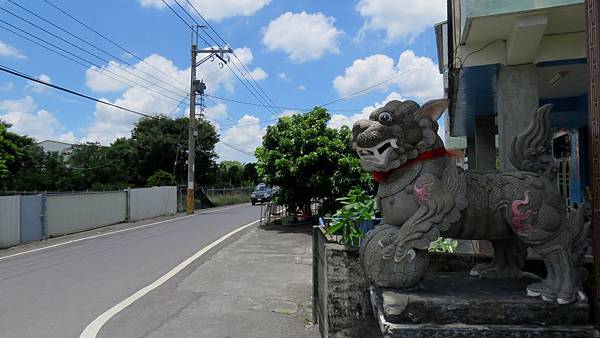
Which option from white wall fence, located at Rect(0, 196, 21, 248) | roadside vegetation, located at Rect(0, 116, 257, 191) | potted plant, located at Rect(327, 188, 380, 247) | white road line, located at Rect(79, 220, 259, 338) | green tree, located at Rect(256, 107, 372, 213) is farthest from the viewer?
roadside vegetation, located at Rect(0, 116, 257, 191)

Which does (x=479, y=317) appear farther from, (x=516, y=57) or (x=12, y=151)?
(x=12, y=151)

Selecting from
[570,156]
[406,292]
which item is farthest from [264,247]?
[406,292]

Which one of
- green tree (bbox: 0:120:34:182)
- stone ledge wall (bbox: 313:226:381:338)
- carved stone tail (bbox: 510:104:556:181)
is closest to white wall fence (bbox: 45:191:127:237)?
green tree (bbox: 0:120:34:182)

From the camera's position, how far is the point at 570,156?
11.2 m

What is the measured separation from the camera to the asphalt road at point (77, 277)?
589cm

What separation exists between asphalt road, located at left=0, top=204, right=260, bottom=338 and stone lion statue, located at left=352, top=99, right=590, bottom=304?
4289 mm

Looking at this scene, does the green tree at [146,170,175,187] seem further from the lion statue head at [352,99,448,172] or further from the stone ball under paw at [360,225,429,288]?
the stone ball under paw at [360,225,429,288]

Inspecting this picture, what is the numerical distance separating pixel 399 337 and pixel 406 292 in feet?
1.06

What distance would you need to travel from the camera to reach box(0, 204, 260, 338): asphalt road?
5.89 meters

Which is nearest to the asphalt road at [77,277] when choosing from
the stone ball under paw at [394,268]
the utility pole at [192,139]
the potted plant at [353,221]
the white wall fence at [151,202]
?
the potted plant at [353,221]

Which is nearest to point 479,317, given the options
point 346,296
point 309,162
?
point 346,296

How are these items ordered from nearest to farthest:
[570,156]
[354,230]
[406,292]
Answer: [406,292] < [354,230] < [570,156]

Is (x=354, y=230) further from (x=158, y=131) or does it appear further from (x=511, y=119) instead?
(x=158, y=131)

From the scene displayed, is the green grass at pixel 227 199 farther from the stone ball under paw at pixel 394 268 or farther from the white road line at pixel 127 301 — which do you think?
the stone ball under paw at pixel 394 268
